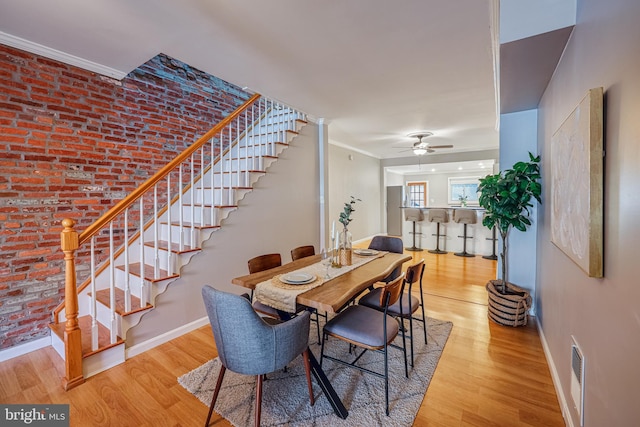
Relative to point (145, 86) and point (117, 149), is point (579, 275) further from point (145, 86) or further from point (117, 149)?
point (145, 86)

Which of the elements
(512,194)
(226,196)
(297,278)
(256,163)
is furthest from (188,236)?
(512,194)

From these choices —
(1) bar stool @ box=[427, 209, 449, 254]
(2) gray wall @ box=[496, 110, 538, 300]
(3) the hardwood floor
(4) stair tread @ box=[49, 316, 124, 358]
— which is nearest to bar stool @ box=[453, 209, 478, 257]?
(1) bar stool @ box=[427, 209, 449, 254]

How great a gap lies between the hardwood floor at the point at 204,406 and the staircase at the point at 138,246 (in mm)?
182

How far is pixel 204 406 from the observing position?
180 cm

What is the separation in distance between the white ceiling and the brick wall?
0.27 m

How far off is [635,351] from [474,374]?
4.85ft

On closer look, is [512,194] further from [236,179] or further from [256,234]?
[236,179]

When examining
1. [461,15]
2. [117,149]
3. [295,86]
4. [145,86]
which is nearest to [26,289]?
[117,149]

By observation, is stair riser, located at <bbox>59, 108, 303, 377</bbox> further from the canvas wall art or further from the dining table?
the canvas wall art

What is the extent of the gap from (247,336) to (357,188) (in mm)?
6315

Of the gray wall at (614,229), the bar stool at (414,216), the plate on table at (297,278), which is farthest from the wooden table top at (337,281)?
the bar stool at (414,216)

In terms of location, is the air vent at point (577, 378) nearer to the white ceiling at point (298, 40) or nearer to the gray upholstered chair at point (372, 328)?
the gray upholstered chair at point (372, 328)

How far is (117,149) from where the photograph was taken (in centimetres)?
284

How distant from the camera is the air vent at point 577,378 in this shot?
4.43 ft
